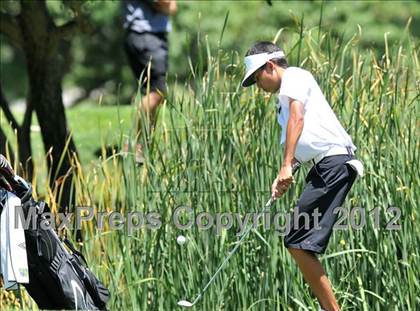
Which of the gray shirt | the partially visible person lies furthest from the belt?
the gray shirt

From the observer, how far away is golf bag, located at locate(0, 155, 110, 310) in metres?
5.57

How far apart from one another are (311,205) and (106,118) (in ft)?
23.3

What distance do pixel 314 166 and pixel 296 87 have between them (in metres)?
0.43

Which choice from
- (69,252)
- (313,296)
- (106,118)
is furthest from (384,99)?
(106,118)

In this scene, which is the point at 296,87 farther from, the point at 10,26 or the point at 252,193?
the point at 10,26

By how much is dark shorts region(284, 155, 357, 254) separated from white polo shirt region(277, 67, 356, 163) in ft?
0.27

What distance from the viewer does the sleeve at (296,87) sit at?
5.89 m

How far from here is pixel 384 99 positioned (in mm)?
6613

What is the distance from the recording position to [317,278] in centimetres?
591

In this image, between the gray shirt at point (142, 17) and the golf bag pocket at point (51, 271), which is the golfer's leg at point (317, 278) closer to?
the golf bag pocket at point (51, 271)

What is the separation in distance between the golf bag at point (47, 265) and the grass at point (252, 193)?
33.2 inches

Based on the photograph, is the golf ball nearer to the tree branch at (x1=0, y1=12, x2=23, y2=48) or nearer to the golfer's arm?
the golfer's arm

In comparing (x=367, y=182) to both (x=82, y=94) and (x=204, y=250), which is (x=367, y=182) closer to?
(x=204, y=250)

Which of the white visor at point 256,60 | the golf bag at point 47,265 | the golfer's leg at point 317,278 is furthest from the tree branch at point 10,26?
the golfer's leg at point 317,278
